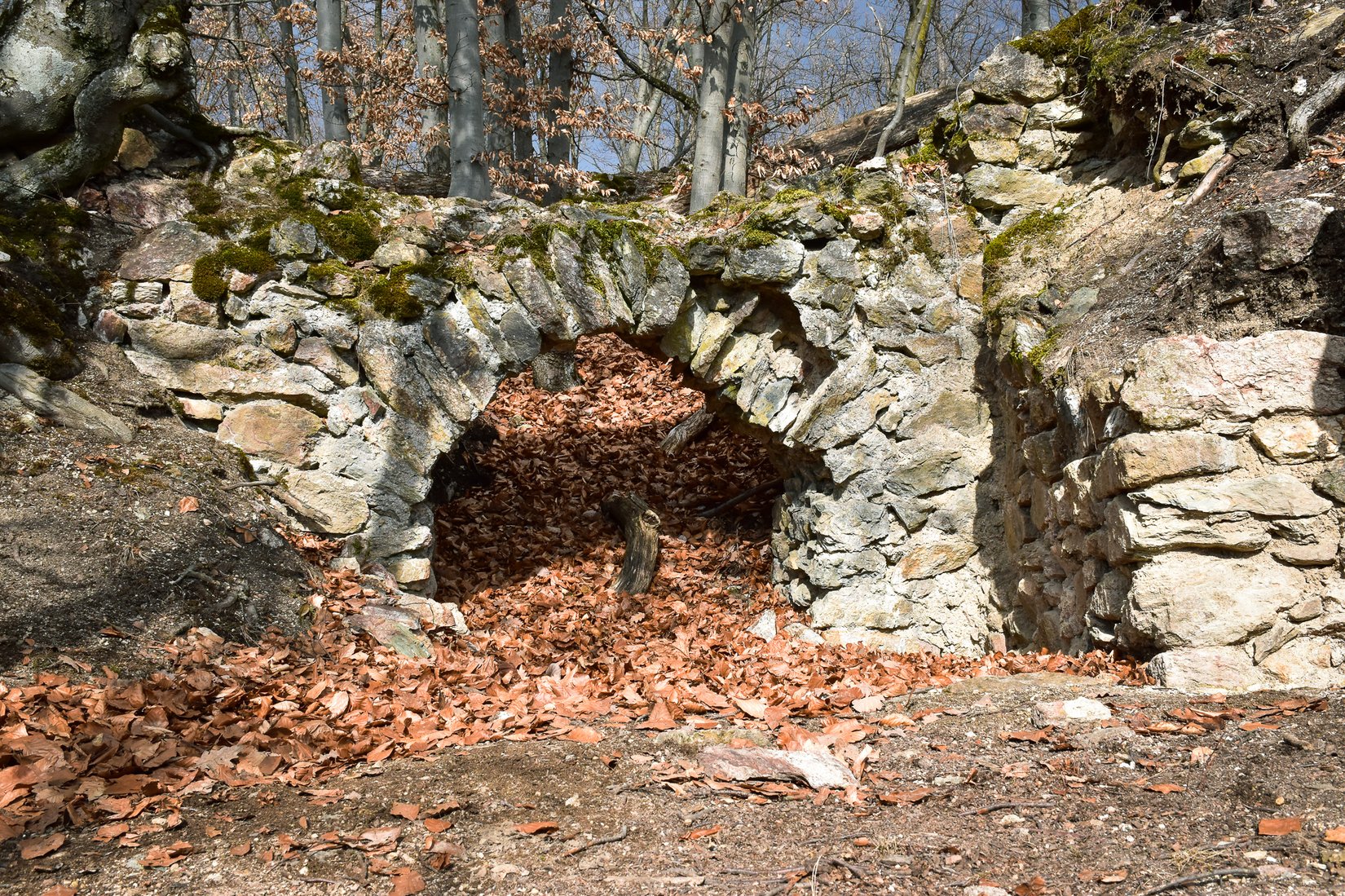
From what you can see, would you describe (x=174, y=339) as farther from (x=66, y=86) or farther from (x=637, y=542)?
(x=637, y=542)

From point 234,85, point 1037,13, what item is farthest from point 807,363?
point 234,85

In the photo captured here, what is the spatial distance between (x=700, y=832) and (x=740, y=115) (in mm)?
6721

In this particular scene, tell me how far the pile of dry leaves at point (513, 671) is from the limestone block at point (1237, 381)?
1226 millimetres

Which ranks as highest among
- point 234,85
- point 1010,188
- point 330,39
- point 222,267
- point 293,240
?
point 234,85

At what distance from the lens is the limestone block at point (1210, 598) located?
402 cm

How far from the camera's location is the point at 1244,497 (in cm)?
407

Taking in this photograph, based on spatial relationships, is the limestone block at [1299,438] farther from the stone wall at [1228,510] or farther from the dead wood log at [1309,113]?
the dead wood log at [1309,113]

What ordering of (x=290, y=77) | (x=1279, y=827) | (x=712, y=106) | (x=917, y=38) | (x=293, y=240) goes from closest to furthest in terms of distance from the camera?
(x=1279, y=827)
(x=293, y=240)
(x=712, y=106)
(x=917, y=38)
(x=290, y=77)

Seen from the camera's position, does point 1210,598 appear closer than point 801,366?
Yes

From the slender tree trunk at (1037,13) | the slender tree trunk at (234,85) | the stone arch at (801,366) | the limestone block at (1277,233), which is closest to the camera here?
the limestone block at (1277,233)

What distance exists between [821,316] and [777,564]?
6.92 ft

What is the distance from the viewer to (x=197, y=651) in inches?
158

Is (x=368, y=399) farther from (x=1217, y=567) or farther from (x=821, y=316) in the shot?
(x=1217, y=567)

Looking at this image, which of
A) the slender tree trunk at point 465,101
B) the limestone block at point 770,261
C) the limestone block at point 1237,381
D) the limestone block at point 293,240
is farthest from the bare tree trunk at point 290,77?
the limestone block at point 1237,381
